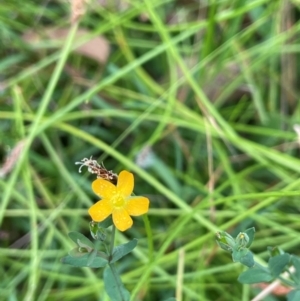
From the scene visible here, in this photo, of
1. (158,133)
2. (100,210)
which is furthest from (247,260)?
(158,133)

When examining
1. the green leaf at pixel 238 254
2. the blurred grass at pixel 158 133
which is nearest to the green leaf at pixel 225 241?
the green leaf at pixel 238 254

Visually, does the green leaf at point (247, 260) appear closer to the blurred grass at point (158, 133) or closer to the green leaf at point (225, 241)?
the green leaf at point (225, 241)

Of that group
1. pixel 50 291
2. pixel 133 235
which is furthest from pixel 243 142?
pixel 50 291

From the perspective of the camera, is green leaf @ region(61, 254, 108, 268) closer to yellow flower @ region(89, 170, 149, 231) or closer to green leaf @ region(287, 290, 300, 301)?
yellow flower @ region(89, 170, 149, 231)

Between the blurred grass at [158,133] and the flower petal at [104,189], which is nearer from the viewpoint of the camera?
the flower petal at [104,189]

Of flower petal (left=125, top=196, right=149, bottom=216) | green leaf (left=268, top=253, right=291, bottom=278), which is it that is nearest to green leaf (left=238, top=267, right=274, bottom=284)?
green leaf (left=268, top=253, right=291, bottom=278)

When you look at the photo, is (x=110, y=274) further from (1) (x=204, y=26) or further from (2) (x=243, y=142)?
(1) (x=204, y=26)

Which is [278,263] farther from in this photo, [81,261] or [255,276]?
[81,261]
